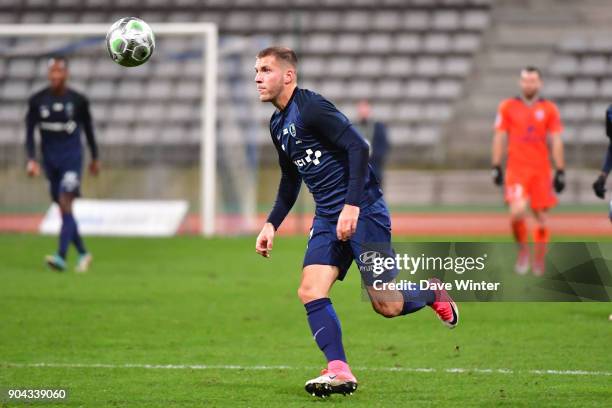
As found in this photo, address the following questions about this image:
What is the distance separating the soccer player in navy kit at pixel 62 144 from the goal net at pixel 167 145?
5078mm

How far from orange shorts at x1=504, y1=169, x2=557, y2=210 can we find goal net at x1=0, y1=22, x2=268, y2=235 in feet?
23.2

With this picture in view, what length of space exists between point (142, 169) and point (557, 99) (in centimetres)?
1176

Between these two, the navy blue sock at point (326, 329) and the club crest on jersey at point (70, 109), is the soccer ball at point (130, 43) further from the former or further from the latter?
the club crest on jersey at point (70, 109)

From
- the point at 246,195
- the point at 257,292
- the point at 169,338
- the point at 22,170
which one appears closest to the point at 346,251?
the point at 169,338

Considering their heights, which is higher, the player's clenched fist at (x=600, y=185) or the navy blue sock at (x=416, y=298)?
the player's clenched fist at (x=600, y=185)

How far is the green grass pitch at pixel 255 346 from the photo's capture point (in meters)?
6.48

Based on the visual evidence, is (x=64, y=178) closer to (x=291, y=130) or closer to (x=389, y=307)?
(x=291, y=130)

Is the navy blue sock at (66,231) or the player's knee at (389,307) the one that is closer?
the player's knee at (389,307)

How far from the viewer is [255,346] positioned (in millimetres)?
8461

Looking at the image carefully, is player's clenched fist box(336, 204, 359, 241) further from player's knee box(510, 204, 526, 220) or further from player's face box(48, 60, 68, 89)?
player's face box(48, 60, 68, 89)

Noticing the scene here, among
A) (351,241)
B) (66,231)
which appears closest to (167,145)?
(66,231)

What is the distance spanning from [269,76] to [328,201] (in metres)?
0.75

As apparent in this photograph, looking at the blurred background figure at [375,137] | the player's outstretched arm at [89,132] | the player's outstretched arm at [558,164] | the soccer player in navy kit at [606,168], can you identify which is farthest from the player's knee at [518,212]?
the blurred background figure at [375,137]

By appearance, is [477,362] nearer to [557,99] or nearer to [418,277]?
[418,277]
